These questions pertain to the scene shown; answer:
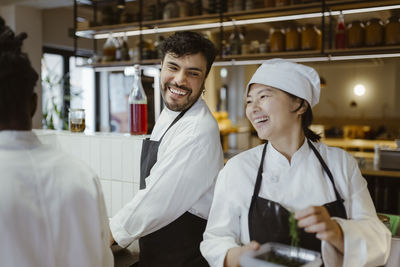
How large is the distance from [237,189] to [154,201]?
382 millimetres

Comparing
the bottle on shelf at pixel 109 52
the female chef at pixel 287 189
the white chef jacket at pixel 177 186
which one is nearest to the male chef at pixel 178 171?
the white chef jacket at pixel 177 186

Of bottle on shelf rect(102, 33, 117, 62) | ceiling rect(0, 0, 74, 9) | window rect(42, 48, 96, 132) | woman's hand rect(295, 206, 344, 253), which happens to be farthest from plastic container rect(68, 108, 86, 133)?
window rect(42, 48, 96, 132)

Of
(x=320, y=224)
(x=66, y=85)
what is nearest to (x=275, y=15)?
(x=320, y=224)

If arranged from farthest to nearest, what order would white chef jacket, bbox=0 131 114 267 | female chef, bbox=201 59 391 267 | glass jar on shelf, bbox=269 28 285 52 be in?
glass jar on shelf, bbox=269 28 285 52, female chef, bbox=201 59 391 267, white chef jacket, bbox=0 131 114 267

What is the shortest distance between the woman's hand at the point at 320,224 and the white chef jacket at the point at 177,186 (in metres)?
0.56

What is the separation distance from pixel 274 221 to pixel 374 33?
116 inches

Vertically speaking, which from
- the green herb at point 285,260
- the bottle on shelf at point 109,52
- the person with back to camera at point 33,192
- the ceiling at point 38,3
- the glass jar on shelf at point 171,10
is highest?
the ceiling at point 38,3

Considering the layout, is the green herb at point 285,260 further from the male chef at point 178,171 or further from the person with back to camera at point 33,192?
the male chef at point 178,171

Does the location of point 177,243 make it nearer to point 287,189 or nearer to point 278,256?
point 287,189

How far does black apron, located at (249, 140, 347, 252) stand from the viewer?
4.03 ft

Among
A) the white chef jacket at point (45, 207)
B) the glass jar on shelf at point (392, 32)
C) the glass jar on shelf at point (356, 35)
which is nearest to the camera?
the white chef jacket at point (45, 207)

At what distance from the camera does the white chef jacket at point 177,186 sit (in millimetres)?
1569

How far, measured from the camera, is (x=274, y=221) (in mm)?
1245

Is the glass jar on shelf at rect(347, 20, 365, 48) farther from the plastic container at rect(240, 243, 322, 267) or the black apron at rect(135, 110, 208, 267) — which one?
the plastic container at rect(240, 243, 322, 267)
